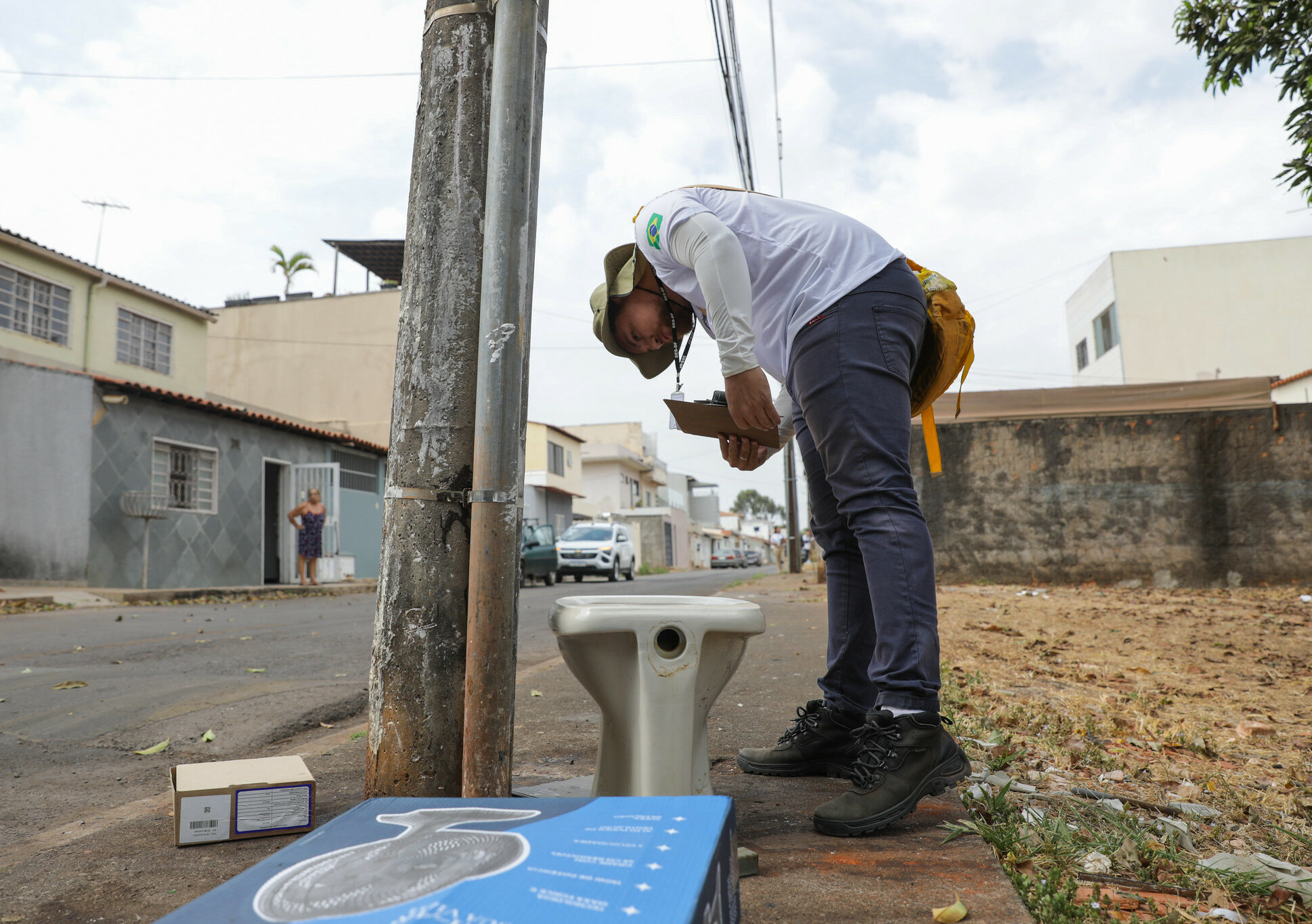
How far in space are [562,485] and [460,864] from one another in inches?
1250

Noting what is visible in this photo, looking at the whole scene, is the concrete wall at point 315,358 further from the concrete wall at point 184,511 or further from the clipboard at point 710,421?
the clipboard at point 710,421

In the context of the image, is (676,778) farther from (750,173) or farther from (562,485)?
(562,485)

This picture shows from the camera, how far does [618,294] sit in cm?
208

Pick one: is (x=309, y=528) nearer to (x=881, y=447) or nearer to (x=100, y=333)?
(x=100, y=333)

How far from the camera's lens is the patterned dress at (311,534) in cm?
1461

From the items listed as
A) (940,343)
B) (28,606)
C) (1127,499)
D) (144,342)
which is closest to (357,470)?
(144,342)

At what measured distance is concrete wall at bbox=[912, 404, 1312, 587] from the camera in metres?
8.76

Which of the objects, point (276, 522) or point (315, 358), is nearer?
point (276, 522)

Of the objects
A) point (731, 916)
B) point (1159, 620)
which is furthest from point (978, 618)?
point (731, 916)

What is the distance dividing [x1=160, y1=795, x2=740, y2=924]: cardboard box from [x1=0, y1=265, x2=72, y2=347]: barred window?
50.6 feet

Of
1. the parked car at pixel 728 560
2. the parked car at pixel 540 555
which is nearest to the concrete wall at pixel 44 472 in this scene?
the parked car at pixel 540 555

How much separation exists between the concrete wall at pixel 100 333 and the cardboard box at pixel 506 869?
1477cm

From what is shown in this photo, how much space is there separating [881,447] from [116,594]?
1167 centimetres

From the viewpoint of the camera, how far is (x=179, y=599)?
11.7 meters
